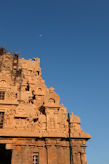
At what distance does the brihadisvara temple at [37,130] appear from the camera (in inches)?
862

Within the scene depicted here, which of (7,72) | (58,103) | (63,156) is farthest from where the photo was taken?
(7,72)

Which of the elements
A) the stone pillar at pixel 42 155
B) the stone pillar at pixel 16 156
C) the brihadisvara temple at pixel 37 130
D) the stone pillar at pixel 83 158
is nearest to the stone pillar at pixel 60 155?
the brihadisvara temple at pixel 37 130

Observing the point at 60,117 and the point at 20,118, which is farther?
the point at 60,117

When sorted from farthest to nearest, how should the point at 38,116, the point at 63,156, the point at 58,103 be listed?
the point at 58,103 < the point at 38,116 < the point at 63,156

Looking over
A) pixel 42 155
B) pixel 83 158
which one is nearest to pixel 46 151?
pixel 42 155

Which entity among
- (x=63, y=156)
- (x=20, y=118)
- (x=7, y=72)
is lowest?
(x=63, y=156)

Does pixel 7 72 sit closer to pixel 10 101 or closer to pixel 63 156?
pixel 10 101

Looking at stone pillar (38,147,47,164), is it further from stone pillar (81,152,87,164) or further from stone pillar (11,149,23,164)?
stone pillar (81,152,87,164)

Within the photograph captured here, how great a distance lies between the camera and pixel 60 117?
25.4m

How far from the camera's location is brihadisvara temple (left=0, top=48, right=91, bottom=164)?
2189cm

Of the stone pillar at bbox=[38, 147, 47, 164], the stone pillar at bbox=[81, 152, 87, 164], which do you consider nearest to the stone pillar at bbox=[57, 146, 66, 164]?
the stone pillar at bbox=[38, 147, 47, 164]

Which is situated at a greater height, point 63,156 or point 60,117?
point 60,117

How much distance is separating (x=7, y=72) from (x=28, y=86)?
15.7ft

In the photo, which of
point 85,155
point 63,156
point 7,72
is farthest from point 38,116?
point 7,72
